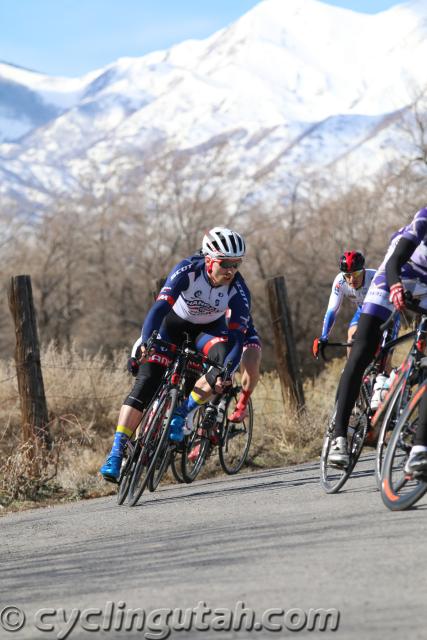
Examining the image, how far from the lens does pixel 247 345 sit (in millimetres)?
10148

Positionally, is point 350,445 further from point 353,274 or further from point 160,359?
point 353,274

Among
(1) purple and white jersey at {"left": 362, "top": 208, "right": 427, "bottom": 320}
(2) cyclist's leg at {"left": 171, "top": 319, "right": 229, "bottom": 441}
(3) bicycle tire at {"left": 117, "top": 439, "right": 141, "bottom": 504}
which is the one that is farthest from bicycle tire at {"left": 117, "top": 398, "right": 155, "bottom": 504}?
(1) purple and white jersey at {"left": 362, "top": 208, "right": 427, "bottom": 320}

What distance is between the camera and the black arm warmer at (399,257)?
6.56 meters

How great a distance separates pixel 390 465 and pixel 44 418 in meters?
5.07

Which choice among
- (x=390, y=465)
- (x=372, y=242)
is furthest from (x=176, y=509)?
(x=372, y=242)

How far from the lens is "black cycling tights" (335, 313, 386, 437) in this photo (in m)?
6.99

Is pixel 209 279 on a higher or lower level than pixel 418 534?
higher

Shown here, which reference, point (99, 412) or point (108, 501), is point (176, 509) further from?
point (99, 412)

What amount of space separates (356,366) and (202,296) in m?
2.38

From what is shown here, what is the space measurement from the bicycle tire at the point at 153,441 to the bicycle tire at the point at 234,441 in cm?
158

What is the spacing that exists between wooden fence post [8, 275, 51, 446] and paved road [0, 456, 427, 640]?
2114 mm

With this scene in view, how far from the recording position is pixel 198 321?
9234mm

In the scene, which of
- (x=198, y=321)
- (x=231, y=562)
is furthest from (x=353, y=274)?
(x=231, y=562)

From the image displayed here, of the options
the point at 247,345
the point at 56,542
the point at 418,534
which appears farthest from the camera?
the point at 247,345
